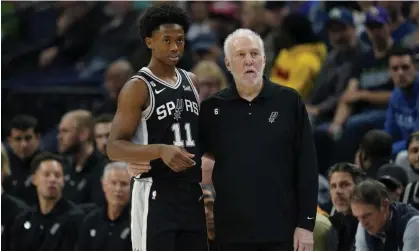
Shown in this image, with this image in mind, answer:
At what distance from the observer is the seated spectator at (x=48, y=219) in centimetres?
837

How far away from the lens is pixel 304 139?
5.18m

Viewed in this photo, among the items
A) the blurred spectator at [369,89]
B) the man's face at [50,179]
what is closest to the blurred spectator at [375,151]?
the blurred spectator at [369,89]

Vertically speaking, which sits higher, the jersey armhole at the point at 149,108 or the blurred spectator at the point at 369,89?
the blurred spectator at the point at 369,89

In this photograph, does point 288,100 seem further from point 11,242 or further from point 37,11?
point 37,11

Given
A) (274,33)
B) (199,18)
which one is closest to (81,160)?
(274,33)

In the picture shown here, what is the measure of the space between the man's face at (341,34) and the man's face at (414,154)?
248 centimetres

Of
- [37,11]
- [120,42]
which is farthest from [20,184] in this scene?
[37,11]

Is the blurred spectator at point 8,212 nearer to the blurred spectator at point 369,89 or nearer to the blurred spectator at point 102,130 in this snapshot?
the blurred spectator at point 102,130

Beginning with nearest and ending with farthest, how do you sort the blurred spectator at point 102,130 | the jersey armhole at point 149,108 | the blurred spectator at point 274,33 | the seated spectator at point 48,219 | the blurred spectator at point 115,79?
the jersey armhole at point 149,108
the seated spectator at point 48,219
the blurred spectator at point 102,130
the blurred spectator at point 274,33
the blurred spectator at point 115,79

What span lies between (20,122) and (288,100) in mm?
5232

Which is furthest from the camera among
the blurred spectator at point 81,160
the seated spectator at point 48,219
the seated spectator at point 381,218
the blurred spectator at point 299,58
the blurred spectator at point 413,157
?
the blurred spectator at point 299,58

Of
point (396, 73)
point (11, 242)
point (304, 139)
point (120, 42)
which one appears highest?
point (120, 42)

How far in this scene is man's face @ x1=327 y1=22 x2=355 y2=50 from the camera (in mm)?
9859

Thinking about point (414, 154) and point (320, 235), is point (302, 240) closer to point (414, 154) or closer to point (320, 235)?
point (320, 235)
